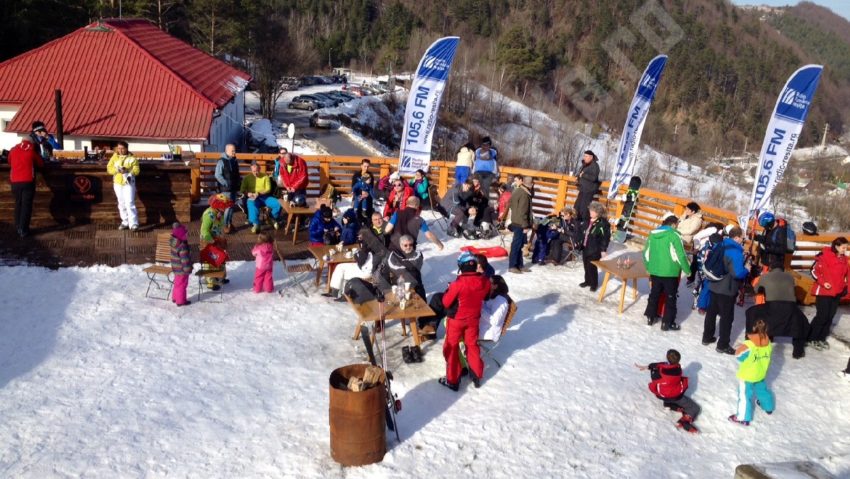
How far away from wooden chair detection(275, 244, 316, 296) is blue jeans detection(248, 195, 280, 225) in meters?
2.23

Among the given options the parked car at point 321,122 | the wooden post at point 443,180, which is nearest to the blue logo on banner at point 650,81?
the wooden post at point 443,180

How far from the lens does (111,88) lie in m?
26.4

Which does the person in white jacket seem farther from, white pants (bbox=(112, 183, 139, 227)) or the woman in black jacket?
white pants (bbox=(112, 183, 139, 227))

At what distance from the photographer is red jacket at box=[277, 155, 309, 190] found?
12.7 meters

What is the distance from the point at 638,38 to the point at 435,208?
4354 inches

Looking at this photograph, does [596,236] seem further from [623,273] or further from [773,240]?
[773,240]

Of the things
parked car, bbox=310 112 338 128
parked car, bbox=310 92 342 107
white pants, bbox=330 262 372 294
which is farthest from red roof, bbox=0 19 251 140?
parked car, bbox=310 92 342 107

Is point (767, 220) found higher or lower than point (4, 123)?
higher

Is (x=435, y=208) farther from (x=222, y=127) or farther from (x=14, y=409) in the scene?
(x=222, y=127)

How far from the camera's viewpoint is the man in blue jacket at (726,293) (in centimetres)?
878

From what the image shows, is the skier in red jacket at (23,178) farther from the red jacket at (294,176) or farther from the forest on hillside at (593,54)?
the forest on hillside at (593,54)

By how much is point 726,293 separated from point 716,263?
41 centimetres

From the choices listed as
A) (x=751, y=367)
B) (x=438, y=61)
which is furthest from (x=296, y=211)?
(x=751, y=367)

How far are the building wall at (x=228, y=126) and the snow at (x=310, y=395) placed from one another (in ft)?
60.2
